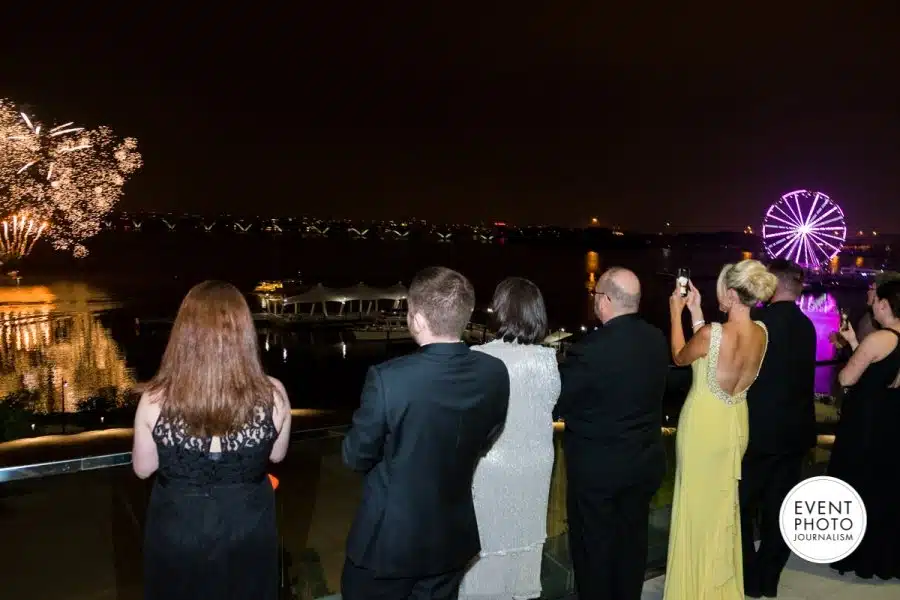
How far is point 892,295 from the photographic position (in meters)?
3.96

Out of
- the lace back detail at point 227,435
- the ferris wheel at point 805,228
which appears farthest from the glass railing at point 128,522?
the ferris wheel at point 805,228

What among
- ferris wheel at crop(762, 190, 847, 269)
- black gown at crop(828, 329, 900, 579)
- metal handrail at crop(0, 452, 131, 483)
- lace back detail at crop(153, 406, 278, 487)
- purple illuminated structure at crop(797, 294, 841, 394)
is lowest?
purple illuminated structure at crop(797, 294, 841, 394)

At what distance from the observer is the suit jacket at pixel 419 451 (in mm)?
2363

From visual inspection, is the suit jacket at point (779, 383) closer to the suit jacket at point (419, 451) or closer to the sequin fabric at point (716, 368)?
the sequin fabric at point (716, 368)

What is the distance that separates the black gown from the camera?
13.5 feet

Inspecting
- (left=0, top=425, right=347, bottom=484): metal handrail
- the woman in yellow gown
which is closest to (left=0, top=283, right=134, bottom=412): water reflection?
(left=0, top=425, right=347, bottom=484): metal handrail

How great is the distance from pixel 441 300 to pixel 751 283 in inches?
70.4

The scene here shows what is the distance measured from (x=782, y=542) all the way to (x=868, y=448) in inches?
32.1

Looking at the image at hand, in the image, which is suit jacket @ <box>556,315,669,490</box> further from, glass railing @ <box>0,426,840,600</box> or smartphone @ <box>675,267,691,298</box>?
glass railing @ <box>0,426,840,600</box>

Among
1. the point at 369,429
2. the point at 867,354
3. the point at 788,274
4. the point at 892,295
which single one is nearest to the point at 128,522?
the point at 369,429

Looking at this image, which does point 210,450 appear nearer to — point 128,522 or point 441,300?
point 441,300

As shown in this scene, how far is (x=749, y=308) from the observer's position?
3508mm

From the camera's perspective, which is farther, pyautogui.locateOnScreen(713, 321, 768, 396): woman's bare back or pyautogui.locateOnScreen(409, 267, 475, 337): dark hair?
pyautogui.locateOnScreen(713, 321, 768, 396): woman's bare back

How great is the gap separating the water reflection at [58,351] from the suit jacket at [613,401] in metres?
35.0
